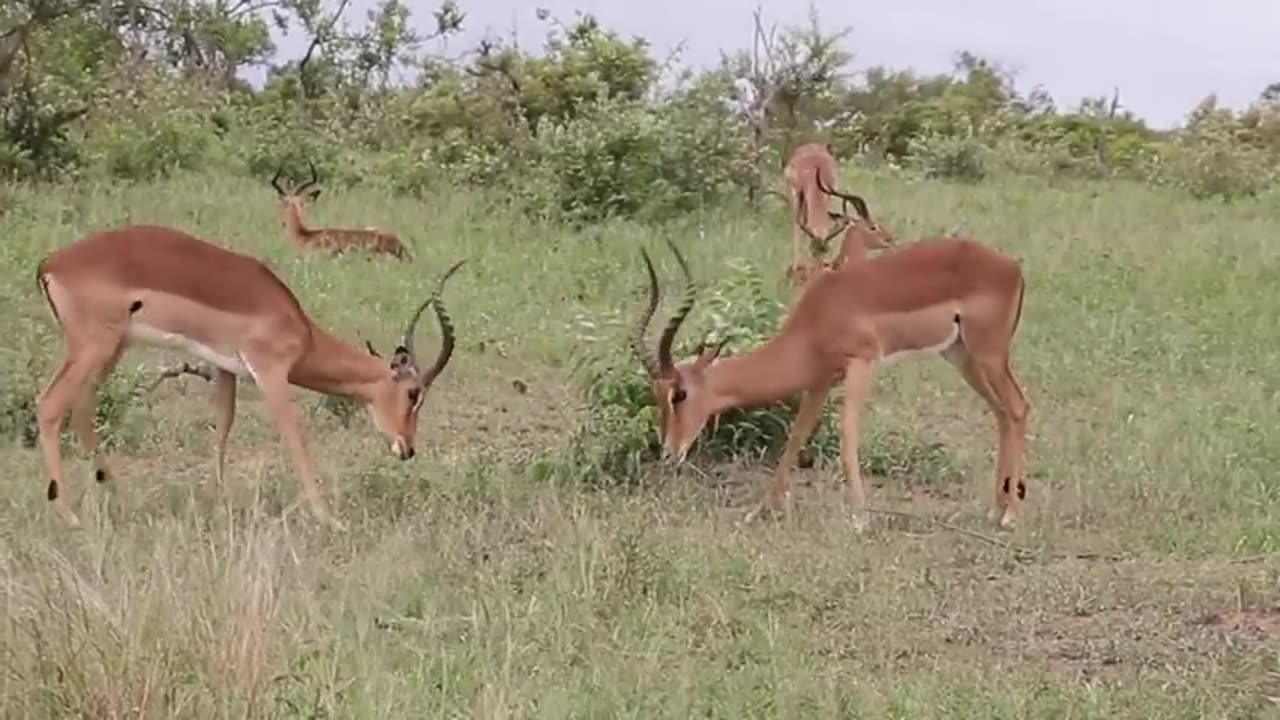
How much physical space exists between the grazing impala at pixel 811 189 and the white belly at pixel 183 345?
20.1 ft

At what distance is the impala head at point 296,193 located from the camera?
13.3 metres

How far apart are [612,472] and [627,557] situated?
169 centimetres

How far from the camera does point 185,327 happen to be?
675 cm

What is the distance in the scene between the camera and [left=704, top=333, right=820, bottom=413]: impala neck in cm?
705

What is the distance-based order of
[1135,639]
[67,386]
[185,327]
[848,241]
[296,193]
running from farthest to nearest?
[296,193]
[848,241]
[185,327]
[67,386]
[1135,639]

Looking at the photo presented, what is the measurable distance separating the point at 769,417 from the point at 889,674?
318cm

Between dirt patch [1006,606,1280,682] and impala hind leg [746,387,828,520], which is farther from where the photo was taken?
impala hind leg [746,387,828,520]

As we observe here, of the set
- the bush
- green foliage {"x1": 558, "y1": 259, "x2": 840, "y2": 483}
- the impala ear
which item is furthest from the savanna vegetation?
the bush

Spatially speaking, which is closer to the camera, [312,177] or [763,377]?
[763,377]

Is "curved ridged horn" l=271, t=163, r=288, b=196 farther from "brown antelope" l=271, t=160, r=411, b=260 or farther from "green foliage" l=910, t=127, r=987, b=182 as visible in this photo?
"green foliage" l=910, t=127, r=987, b=182

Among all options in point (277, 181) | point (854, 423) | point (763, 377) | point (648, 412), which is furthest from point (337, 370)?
point (277, 181)

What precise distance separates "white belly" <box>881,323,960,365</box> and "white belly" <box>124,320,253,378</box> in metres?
2.35

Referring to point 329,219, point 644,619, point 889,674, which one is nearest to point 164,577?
point 644,619

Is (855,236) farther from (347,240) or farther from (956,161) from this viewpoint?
Answer: (956,161)
